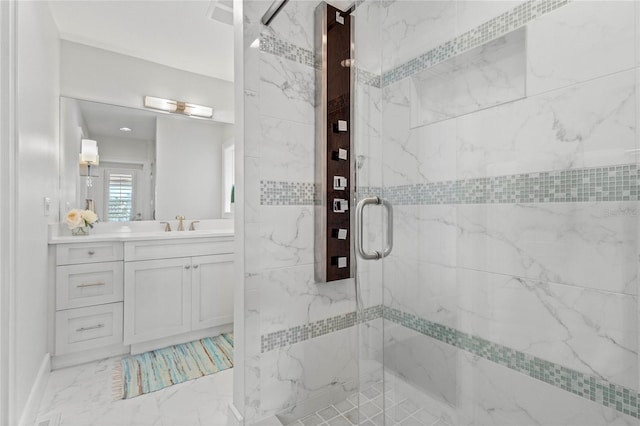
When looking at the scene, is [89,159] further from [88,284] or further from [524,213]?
[524,213]

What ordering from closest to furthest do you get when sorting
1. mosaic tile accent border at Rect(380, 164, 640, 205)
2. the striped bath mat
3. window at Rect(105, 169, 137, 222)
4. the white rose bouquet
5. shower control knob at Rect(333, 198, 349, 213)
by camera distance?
mosaic tile accent border at Rect(380, 164, 640, 205), shower control knob at Rect(333, 198, 349, 213), the striped bath mat, the white rose bouquet, window at Rect(105, 169, 137, 222)

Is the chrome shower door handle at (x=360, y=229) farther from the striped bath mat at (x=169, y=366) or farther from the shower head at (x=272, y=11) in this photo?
the striped bath mat at (x=169, y=366)

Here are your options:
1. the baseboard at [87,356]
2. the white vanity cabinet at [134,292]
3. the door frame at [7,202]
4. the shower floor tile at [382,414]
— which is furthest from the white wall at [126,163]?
the shower floor tile at [382,414]

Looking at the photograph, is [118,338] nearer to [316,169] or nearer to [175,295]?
[175,295]

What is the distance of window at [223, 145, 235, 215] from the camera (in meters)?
3.20

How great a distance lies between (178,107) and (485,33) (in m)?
2.75

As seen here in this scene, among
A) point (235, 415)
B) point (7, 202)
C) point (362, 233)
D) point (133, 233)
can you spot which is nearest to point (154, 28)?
point (133, 233)

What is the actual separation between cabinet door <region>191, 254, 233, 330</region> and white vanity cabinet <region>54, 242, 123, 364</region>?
52cm

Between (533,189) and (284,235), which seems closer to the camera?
(533,189)

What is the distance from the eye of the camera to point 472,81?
985 millimetres

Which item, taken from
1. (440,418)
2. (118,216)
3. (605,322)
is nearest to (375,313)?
(440,418)

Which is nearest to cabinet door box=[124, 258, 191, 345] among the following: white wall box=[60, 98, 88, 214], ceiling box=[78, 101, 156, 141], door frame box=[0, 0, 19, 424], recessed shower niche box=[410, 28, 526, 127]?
white wall box=[60, 98, 88, 214]

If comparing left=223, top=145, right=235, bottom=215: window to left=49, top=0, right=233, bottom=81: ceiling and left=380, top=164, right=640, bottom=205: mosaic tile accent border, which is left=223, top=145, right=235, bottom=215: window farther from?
left=380, top=164, right=640, bottom=205: mosaic tile accent border

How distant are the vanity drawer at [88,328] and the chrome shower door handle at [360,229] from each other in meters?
2.02
